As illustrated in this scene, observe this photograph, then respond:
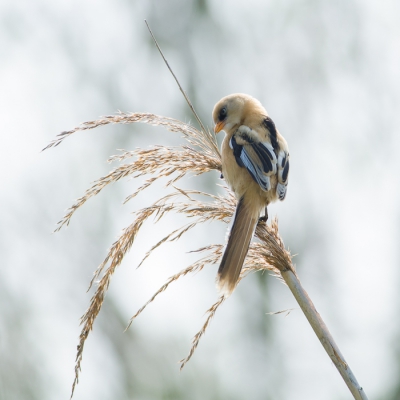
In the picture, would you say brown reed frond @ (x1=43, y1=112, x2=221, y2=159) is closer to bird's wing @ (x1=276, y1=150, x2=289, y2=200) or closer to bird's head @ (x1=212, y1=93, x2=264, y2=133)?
bird's wing @ (x1=276, y1=150, x2=289, y2=200)

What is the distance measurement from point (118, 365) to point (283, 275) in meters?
10.0

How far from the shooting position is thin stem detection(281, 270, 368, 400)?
2562mm

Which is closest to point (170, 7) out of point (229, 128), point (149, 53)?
point (149, 53)

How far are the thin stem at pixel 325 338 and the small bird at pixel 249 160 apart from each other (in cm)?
57

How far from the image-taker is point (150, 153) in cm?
335

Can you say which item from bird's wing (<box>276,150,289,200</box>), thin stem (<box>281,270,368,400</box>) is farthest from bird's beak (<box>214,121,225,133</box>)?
thin stem (<box>281,270,368,400</box>)

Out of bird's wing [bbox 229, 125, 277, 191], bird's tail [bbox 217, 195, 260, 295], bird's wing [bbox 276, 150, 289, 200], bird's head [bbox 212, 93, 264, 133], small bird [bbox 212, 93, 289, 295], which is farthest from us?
bird's head [bbox 212, 93, 264, 133]

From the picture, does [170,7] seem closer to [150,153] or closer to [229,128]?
[229,128]

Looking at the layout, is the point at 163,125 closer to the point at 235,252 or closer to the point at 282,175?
the point at 235,252

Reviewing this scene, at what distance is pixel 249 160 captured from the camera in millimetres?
4375

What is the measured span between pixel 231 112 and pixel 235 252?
1.94m

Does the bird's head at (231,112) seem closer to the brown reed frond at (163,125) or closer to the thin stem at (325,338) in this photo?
the brown reed frond at (163,125)

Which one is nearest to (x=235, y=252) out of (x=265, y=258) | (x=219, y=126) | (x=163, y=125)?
(x=265, y=258)

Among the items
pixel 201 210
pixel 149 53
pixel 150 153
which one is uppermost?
pixel 150 153
